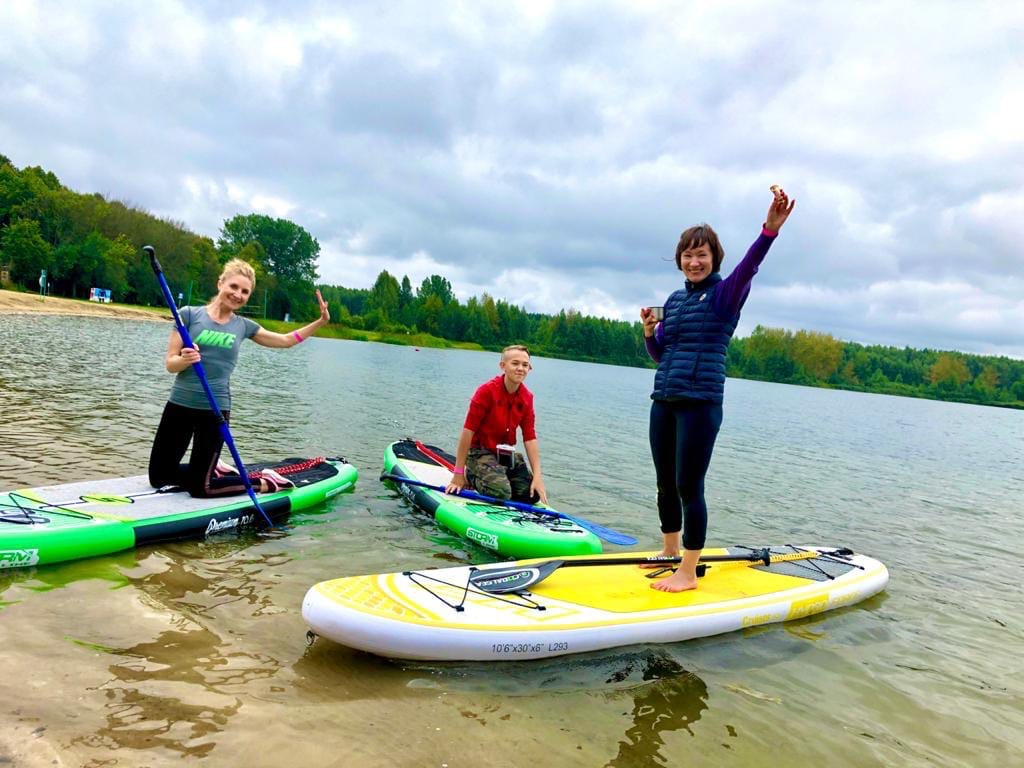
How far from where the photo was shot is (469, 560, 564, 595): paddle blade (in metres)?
5.15

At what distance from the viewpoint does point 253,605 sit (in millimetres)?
5195

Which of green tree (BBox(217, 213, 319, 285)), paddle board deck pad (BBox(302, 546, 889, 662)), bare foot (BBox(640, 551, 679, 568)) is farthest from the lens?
green tree (BBox(217, 213, 319, 285))

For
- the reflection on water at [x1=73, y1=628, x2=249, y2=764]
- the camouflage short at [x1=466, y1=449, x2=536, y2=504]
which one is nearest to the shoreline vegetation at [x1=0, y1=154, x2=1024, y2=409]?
the camouflage short at [x1=466, y1=449, x2=536, y2=504]

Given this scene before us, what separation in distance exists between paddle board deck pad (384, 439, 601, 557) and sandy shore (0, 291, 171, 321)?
50.7 metres

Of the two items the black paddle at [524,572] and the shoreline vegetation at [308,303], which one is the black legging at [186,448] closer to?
the black paddle at [524,572]

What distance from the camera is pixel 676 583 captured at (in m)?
5.77

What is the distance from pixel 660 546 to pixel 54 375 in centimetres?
1779

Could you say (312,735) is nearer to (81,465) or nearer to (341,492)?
(341,492)

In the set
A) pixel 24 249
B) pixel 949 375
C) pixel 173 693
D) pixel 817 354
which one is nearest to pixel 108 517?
pixel 173 693

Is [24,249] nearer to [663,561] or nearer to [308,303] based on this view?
[308,303]

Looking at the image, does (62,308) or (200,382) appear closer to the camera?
(200,382)

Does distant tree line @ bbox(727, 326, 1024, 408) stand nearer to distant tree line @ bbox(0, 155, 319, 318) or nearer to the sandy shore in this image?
distant tree line @ bbox(0, 155, 319, 318)

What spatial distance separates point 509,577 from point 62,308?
64.4 metres

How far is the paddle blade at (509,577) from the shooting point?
203 inches
